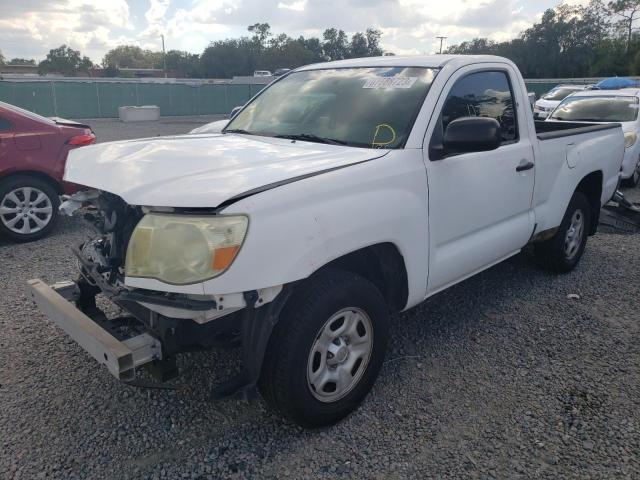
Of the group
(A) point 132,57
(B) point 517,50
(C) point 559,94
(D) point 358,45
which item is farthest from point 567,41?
(A) point 132,57

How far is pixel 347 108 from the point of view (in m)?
3.57

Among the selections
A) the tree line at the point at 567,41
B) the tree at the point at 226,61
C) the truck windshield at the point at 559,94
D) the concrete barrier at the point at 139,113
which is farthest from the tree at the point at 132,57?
the truck windshield at the point at 559,94

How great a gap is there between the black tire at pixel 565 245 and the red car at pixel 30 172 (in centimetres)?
487

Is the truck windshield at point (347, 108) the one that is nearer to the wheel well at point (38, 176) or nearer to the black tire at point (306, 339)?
the black tire at point (306, 339)

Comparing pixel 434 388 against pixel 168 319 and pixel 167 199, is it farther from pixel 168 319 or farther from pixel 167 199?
pixel 167 199

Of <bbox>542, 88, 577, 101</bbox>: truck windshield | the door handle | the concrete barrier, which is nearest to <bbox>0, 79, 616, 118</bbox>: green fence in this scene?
the concrete barrier

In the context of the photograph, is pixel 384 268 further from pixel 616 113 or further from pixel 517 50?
pixel 517 50

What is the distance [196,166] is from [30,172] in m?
4.38

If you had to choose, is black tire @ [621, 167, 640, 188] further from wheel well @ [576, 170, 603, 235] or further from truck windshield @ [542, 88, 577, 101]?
truck windshield @ [542, 88, 577, 101]

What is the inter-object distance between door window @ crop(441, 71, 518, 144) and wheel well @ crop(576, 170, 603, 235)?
5.13 ft

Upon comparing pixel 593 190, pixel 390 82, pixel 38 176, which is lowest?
pixel 593 190

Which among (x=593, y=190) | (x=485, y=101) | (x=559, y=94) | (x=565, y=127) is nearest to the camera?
(x=485, y=101)

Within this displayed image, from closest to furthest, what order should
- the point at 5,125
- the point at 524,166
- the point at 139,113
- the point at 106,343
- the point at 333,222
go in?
the point at 106,343, the point at 333,222, the point at 524,166, the point at 5,125, the point at 139,113

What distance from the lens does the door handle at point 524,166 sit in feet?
13.0
